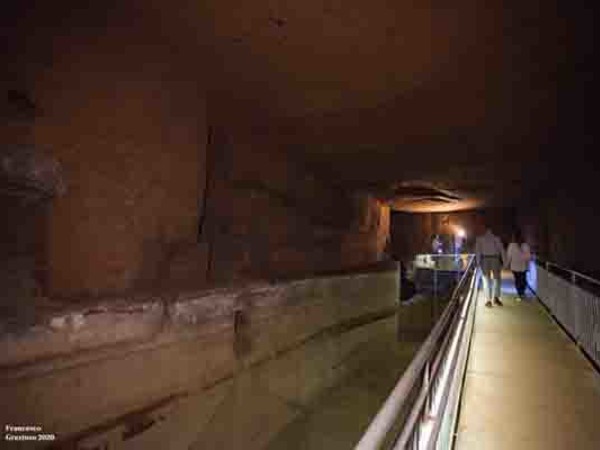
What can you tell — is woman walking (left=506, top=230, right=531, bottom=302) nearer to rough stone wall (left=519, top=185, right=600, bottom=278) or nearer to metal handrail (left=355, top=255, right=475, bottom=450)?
rough stone wall (left=519, top=185, right=600, bottom=278)

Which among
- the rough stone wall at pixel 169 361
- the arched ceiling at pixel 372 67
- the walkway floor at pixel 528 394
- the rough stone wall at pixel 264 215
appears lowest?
the walkway floor at pixel 528 394

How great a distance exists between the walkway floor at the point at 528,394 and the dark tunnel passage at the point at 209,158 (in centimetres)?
164

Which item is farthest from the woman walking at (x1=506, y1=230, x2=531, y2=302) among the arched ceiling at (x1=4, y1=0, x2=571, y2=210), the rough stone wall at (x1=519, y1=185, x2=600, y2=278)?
the arched ceiling at (x1=4, y1=0, x2=571, y2=210)

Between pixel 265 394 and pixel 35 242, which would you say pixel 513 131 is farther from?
pixel 35 242

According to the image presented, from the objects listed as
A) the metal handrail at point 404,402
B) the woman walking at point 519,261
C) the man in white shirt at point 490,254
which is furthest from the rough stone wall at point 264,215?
the woman walking at point 519,261

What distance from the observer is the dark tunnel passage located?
5.64ft

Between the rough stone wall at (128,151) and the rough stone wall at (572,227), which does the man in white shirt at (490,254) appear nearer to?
the rough stone wall at (572,227)

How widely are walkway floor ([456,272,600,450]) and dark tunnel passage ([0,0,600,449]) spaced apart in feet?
5.39

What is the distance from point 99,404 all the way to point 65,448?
24 centimetres

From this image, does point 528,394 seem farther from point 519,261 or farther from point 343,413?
point 519,261

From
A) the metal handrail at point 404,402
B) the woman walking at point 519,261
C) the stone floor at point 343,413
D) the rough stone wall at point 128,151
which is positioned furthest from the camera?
the woman walking at point 519,261

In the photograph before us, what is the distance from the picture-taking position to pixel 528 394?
263 cm

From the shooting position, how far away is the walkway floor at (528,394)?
80.9 inches

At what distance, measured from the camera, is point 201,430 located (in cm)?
244
